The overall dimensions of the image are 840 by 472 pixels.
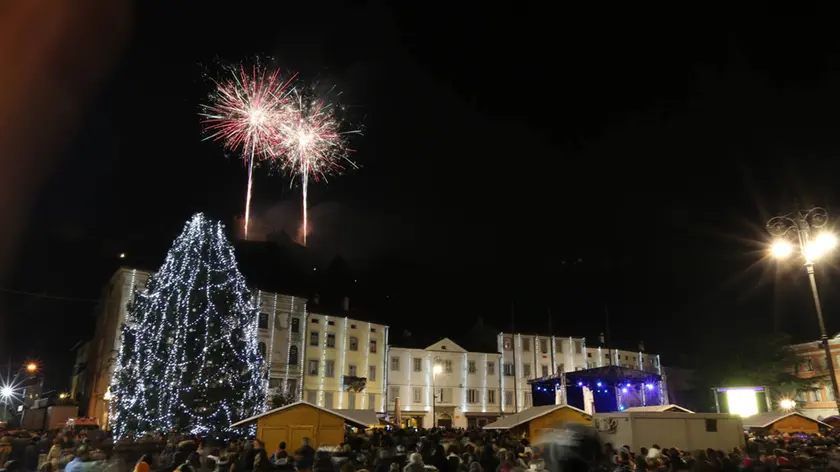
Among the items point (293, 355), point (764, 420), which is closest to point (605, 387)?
point (764, 420)

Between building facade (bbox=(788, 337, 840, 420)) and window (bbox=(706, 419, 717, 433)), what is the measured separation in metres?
43.0

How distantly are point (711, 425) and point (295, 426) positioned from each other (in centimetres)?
1504

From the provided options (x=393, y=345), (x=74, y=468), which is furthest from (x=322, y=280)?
(x=74, y=468)

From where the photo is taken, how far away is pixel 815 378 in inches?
2184

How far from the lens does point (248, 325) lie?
2998 cm

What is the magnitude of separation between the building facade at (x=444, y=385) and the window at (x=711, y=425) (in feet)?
112

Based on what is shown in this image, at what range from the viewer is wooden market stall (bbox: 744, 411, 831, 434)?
90.0 feet

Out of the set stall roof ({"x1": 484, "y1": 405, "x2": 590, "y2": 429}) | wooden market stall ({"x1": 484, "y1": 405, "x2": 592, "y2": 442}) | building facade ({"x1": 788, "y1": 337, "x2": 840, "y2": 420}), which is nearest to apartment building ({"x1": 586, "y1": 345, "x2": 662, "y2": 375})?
building facade ({"x1": 788, "y1": 337, "x2": 840, "y2": 420})

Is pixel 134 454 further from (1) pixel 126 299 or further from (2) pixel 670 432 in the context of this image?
(1) pixel 126 299

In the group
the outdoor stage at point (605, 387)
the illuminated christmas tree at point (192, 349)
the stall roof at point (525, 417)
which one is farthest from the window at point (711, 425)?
the outdoor stage at point (605, 387)

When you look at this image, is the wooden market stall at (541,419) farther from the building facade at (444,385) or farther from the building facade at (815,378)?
the building facade at (815,378)

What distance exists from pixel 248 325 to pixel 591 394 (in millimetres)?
30728

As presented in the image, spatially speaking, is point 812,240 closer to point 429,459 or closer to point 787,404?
point 429,459

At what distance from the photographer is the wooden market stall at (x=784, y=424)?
90.0 feet
